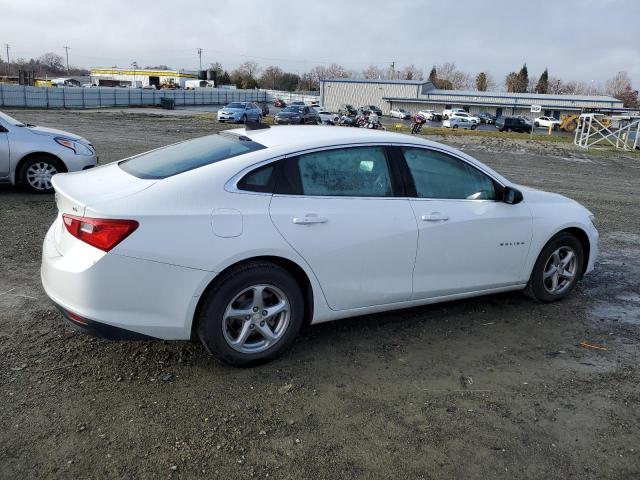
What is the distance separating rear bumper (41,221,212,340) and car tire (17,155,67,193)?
6.15 meters

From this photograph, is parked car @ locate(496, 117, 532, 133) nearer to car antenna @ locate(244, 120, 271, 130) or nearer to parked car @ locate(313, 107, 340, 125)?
parked car @ locate(313, 107, 340, 125)

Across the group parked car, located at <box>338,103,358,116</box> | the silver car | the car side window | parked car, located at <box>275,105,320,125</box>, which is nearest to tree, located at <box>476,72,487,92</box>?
parked car, located at <box>338,103,358,116</box>

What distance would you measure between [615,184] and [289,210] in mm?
13716

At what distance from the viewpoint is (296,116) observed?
37.5m

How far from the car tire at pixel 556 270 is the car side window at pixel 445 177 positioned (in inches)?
34.2

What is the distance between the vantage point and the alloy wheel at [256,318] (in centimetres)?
346

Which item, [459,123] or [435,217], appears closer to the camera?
[435,217]

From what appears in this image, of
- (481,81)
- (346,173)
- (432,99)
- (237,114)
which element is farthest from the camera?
(481,81)

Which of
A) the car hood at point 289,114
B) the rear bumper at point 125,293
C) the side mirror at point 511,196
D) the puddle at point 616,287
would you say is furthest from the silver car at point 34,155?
the car hood at point 289,114

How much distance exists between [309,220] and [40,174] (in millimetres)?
6880

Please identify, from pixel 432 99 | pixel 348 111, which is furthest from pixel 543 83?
pixel 348 111

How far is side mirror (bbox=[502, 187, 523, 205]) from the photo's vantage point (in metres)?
4.45

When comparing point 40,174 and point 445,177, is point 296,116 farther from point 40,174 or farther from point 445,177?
point 445,177

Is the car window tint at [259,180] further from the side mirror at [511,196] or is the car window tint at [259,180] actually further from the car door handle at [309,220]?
the side mirror at [511,196]
